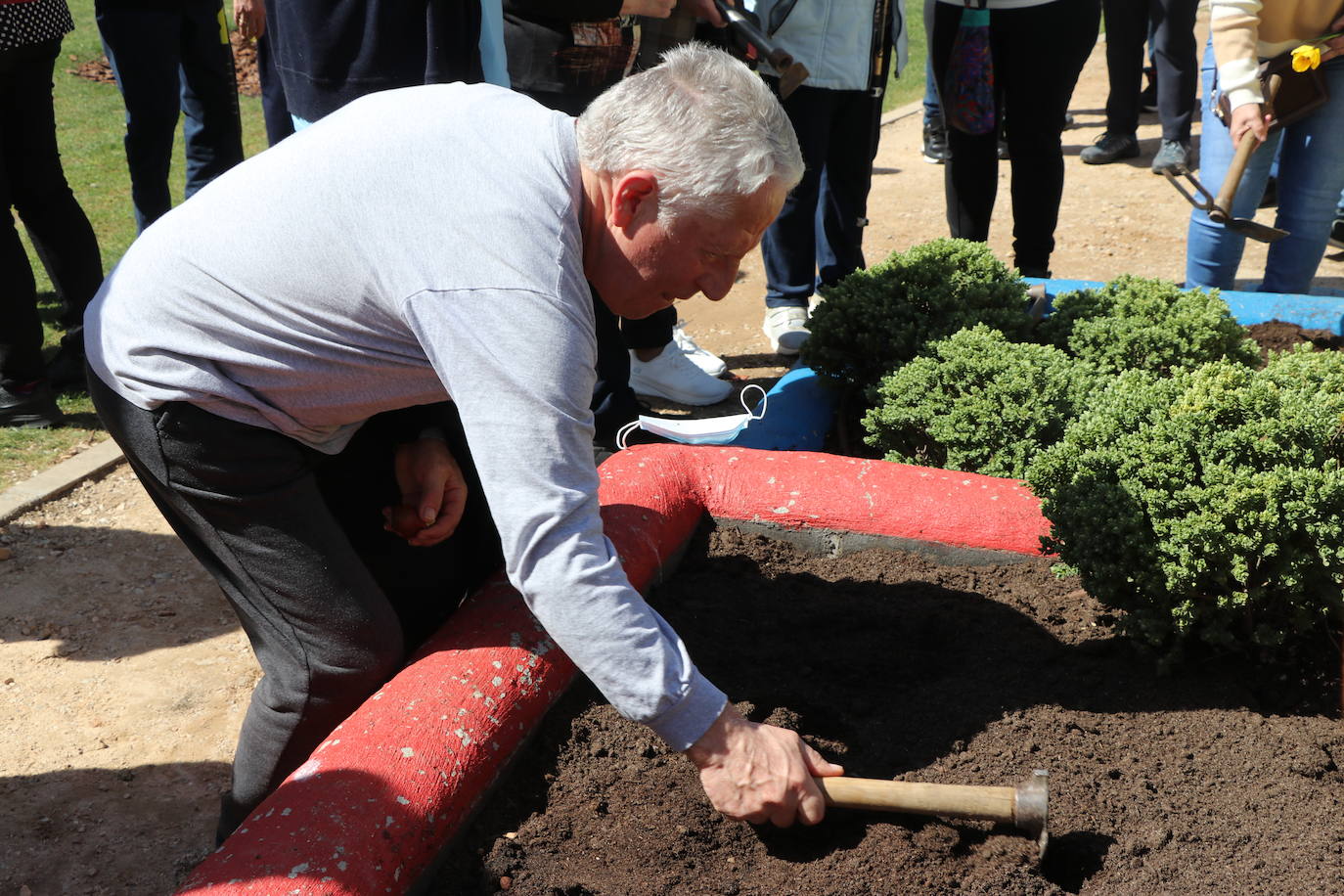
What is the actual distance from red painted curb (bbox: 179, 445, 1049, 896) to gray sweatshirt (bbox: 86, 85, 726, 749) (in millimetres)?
349

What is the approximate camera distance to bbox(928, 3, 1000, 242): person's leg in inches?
187

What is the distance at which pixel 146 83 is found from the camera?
15.7 ft

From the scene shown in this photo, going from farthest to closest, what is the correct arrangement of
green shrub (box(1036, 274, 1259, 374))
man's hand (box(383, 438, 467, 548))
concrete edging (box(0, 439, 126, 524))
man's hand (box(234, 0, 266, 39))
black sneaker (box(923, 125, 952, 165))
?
1. black sneaker (box(923, 125, 952, 165))
2. man's hand (box(234, 0, 266, 39))
3. concrete edging (box(0, 439, 126, 524))
4. green shrub (box(1036, 274, 1259, 374))
5. man's hand (box(383, 438, 467, 548))

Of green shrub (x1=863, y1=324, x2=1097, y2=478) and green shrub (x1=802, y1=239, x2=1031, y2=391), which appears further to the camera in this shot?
green shrub (x1=802, y1=239, x2=1031, y2=391)

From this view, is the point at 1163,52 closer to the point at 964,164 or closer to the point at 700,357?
the point at 964,164

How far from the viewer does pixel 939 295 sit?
11.2 ft

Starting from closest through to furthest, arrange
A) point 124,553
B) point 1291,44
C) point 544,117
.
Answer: point 544,117
point 124,553
point 1291,44

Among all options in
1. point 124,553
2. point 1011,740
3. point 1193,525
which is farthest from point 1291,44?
point 124,553

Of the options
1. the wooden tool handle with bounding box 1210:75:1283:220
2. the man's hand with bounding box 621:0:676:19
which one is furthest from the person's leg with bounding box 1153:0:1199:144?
the man's hand with bounding box 621:0:676:19

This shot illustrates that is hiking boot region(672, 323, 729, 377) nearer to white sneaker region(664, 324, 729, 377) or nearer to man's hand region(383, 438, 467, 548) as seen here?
white sneaker region(664, 324, 729, 377)

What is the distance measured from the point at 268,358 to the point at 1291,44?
3.79m

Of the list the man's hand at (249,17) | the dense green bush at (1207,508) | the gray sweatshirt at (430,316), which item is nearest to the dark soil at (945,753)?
the dense green bush at (1207,508)

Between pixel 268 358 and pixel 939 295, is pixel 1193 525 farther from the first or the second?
pixel 268 358

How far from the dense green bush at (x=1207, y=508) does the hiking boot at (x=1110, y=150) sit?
5.97 m
